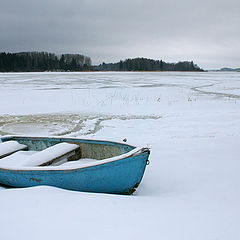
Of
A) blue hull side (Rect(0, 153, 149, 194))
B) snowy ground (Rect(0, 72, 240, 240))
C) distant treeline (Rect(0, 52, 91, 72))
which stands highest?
distant treeline (Rect(0, 52, 91, 72))

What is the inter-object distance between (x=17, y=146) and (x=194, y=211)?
2.95m

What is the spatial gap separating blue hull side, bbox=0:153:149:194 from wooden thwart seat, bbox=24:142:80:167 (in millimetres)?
275

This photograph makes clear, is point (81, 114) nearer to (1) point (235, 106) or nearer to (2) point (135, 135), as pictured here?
(2) point (135, 135)

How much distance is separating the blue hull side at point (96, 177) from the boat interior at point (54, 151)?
27 cm

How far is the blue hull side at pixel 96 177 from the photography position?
3.12m

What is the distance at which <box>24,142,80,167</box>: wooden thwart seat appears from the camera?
355cm

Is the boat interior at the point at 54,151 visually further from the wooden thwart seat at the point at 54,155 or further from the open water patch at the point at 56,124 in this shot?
the open water patch at the point at 56,124

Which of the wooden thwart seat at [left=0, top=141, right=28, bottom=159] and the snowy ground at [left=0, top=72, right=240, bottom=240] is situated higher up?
the wooden thwart seat at [left=0, top=141, right=28, bottom=159]

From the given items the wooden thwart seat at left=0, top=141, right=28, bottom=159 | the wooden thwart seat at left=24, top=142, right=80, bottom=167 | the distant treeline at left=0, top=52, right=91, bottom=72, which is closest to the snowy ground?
the wooden thwart seat at left=24, top=142, right=80, bottom=167

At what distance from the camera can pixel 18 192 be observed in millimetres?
3062

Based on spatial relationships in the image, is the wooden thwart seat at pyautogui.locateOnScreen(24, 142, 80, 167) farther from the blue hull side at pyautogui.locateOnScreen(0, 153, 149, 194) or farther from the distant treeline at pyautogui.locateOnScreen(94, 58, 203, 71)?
the distant treeline at pyautogui.locateOnScreen(94, 58, 203, 71)

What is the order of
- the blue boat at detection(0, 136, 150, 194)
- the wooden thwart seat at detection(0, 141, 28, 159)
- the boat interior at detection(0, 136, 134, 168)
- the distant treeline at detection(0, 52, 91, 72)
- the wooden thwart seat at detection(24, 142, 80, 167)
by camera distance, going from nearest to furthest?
the blue boat at detection(0, 136, 150, 194), the wooden thwart seat at detection(24, 142, 80, 167), the boat interior at detection(0, 136, 134, 168), the wooden thwart seat at detection(0, 141, 28, 159), the distant treeline at detection(0, 52, 91, 72)

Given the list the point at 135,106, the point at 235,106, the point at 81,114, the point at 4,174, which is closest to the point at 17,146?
the point at 4,174

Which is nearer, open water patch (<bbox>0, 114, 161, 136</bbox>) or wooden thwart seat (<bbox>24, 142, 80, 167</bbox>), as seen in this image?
wooden thwart seat (<bbox>24, 142, 80, 167</bbox>)
